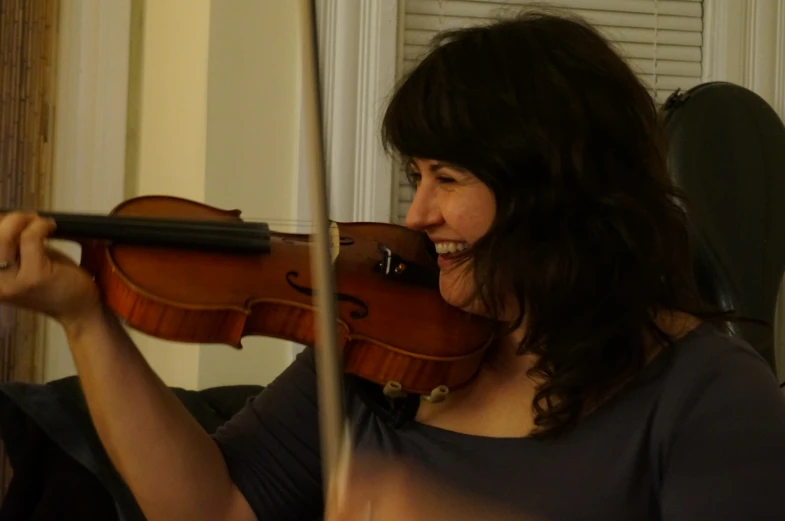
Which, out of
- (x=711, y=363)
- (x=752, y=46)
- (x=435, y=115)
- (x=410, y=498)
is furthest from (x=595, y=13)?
(x=410, y=498)

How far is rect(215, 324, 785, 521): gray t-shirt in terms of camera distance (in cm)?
72

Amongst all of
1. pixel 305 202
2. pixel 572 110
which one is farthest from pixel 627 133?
pixel 305 202

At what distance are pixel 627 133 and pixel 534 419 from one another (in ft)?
1.05

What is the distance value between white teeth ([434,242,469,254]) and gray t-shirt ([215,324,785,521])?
0.58 feet

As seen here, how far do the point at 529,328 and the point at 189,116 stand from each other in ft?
2.72

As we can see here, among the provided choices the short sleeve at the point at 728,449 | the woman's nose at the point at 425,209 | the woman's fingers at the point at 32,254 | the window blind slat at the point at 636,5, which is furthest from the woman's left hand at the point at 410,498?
the window blind slat at the point at 636,5

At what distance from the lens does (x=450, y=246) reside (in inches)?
36.3

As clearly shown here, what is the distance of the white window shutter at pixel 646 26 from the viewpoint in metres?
1.53

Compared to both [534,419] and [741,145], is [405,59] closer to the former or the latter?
[741,145]

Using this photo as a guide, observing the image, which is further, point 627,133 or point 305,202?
point 305,202

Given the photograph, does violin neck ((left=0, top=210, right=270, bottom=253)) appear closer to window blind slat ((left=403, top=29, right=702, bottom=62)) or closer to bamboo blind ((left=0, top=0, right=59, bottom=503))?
bamboo blind ((left=0, top=0, right=59, bottom=503))

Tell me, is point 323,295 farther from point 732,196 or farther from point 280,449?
point 732,196

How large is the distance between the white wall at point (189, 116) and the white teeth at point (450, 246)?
56 centimetres

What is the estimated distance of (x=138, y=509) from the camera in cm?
104
